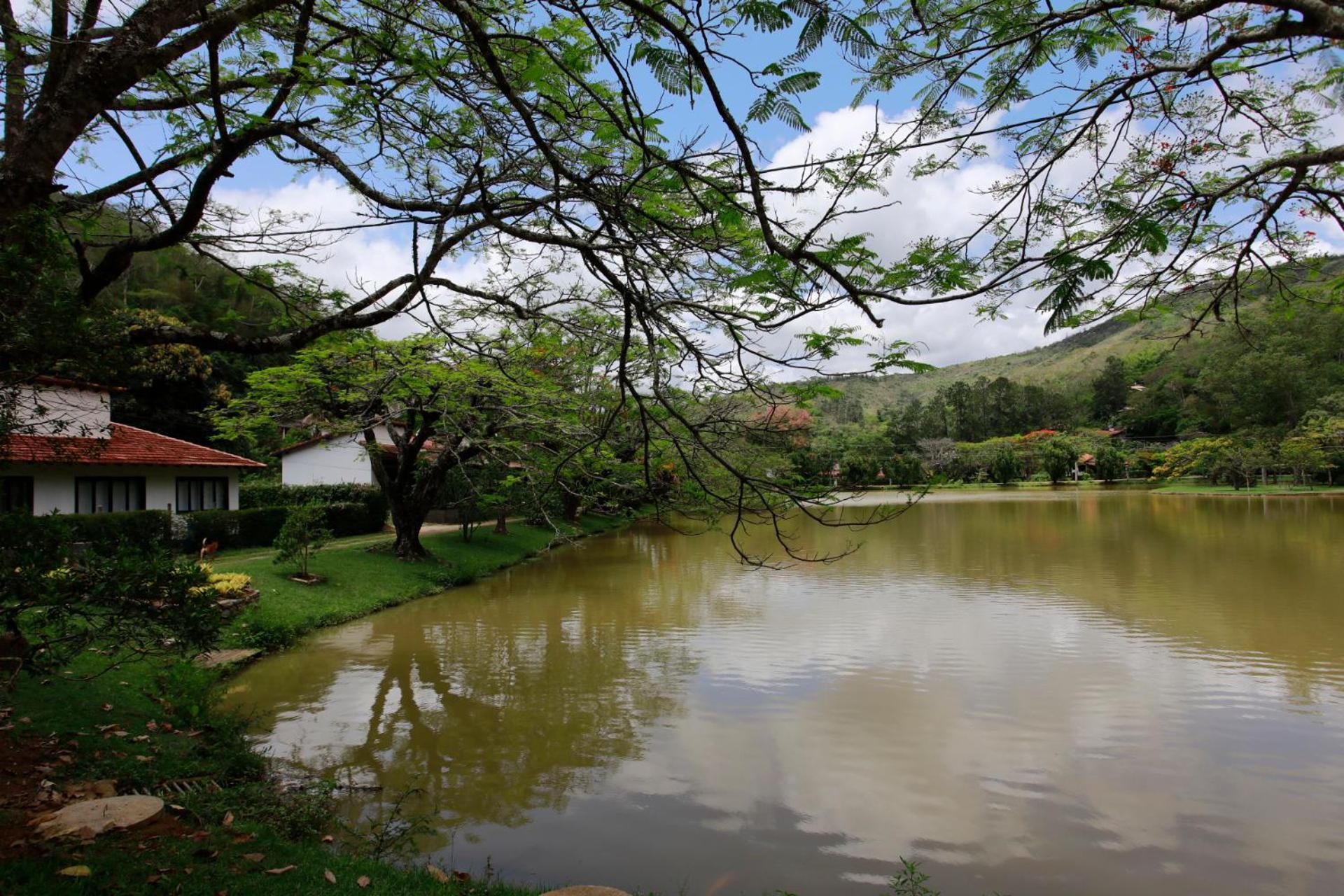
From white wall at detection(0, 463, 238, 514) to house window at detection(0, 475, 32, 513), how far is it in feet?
0.25

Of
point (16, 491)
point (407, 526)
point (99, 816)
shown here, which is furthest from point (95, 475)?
point (99, 816)

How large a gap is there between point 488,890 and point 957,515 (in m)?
26.7

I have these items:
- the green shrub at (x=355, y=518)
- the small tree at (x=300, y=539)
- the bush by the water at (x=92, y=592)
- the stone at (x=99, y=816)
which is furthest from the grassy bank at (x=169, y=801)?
the green shrub at (x=355, y=518)

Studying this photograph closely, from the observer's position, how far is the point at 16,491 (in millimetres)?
12727

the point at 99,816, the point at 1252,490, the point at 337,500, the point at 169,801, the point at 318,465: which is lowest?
the point at 169,801

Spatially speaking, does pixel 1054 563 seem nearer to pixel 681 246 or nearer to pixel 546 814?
pixel 546 814

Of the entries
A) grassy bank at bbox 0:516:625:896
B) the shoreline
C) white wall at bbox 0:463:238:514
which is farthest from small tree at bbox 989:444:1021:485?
grassy bank at bbox 0:516:625:896

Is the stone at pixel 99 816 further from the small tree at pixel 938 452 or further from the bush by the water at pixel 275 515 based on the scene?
the small tree at pixel 938 452

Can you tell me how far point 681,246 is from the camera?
2893mm

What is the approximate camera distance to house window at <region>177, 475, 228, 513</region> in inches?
629

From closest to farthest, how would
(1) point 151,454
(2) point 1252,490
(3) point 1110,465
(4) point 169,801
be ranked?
(4) point 169,801 < (1) point 151,454 < (2) point 1252,490 < (3) point 1110,465

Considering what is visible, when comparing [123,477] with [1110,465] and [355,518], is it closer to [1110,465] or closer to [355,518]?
[355,518]

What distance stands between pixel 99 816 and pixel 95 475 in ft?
47.2

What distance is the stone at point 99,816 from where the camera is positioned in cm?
290
